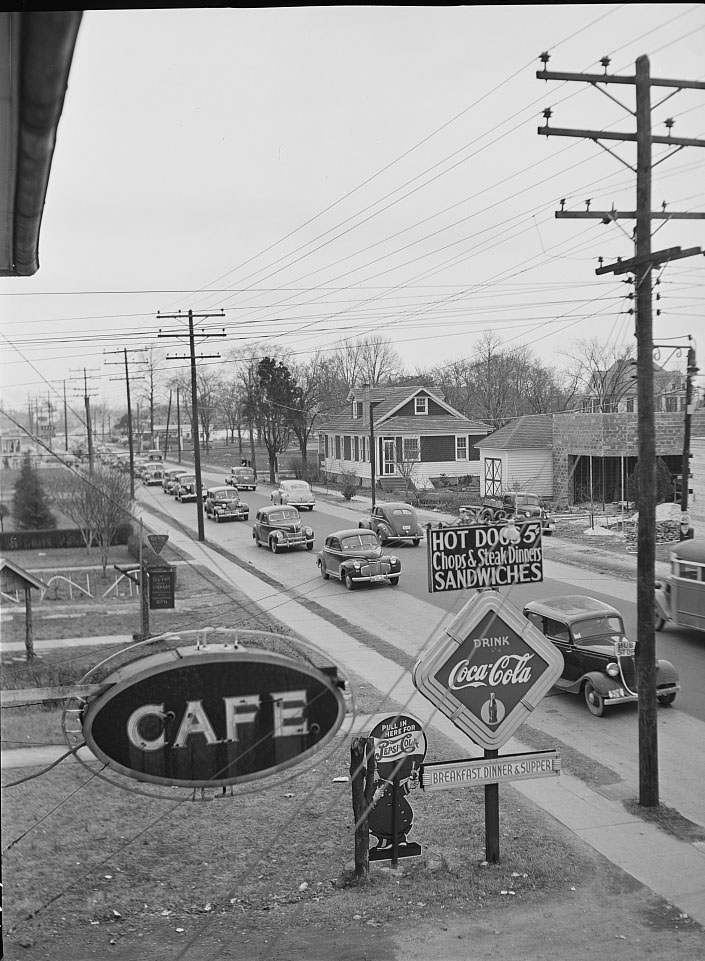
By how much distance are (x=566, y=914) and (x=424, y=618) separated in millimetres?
1362

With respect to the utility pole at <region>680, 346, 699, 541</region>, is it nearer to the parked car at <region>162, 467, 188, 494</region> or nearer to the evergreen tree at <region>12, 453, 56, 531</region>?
the parked car at <region>162, 467, 188, 494</region>

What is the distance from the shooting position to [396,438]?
4.31 meters

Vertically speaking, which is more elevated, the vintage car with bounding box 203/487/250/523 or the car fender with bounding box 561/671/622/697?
the vintage car with bounding box 203/487/250/523

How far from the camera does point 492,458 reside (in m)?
4.27

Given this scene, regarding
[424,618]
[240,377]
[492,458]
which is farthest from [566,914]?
[240,377]

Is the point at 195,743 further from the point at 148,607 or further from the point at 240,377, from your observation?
the point at 240,377

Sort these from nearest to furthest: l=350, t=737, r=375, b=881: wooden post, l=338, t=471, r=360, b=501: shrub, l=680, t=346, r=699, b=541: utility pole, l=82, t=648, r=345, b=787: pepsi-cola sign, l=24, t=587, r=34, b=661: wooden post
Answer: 1. l=82, t=648, r=345, b=787: pepsi-cola sign
2. l=24, t=587, r=34, b=661: wooden post
3. l=350, t=737, r=375, b=881: wooden post
4. l=338, t=471, r=360, b=501: shrub
5. l=680, t=346, r=699, b=541: utility pole

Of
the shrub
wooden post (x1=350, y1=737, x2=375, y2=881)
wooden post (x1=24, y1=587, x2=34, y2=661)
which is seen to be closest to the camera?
wooden post (x1=24, y1=587, x2=34, y2=661)

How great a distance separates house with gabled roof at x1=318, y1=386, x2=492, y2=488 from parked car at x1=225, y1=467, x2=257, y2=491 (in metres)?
0.36

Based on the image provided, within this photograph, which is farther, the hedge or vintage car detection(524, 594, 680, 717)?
vintage car detection(524, 594, 680, 717)

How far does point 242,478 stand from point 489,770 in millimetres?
1770

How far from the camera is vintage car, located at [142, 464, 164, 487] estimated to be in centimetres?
411

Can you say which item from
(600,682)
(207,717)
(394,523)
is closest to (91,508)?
(207,717)

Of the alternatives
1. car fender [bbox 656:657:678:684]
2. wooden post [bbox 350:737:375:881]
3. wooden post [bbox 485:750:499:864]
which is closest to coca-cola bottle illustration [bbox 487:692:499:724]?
wooden post [bbox 485:750:499:864]
